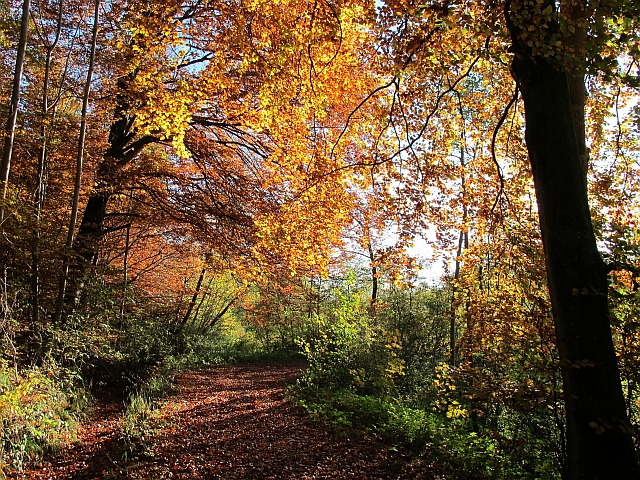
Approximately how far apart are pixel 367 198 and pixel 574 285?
463cm

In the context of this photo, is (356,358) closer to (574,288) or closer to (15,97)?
(574,288)

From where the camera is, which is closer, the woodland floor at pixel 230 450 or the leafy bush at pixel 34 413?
the leafy bush at pixel 34 413

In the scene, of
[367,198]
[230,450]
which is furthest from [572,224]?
[230,450]

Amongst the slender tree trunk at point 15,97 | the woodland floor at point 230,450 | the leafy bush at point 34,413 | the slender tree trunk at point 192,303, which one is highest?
the slender tree trunk at point 15,97

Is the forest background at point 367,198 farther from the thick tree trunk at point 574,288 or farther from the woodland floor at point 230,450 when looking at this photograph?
the woodland floor at point 230,450

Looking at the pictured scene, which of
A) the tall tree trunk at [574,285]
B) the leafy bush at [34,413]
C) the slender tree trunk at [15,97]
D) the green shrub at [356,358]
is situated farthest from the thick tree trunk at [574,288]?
the slender tree trunk at [15,97]

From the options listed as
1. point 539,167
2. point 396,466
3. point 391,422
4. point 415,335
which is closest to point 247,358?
point 415,335

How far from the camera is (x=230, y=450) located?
220 inches

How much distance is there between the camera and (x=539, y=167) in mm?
2703

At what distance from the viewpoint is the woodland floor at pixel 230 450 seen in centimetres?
479

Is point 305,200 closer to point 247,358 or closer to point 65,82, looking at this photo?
point 65,82

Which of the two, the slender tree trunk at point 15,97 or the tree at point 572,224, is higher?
the slender tree trunk at point 15,97

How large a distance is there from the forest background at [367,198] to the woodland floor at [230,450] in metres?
0.43

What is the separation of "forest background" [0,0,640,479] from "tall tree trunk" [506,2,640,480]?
1 centimetres
